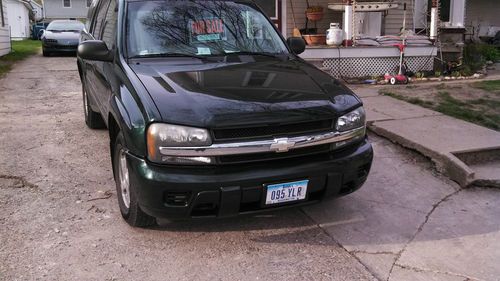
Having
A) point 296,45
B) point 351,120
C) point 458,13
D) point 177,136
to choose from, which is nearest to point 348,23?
point 458,13

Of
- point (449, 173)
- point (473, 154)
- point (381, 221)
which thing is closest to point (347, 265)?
point (381, 221)

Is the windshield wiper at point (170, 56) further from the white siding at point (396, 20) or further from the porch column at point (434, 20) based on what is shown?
the white siding at point (396, 20)

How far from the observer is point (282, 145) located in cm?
327

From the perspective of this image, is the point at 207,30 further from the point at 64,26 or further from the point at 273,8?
the point at 64,26

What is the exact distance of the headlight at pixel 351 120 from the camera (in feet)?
11.6

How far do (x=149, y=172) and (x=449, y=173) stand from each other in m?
3.16

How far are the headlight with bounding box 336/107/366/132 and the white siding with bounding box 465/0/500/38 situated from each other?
19.2m

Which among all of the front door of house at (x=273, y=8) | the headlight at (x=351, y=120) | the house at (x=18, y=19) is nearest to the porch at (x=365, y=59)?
the front door of house at (x=273, y=8)

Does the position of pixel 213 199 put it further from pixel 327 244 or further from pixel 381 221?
pixel 381 221

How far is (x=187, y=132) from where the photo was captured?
314 centimetres

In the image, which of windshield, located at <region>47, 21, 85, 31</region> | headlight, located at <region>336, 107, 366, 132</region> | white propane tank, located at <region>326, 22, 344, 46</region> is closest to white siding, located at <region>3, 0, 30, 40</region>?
windshield, located at <region>47, 21, 85, 31</region>

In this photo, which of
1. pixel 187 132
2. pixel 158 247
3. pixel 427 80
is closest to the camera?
pixel 187 132

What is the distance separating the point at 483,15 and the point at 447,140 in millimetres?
18086

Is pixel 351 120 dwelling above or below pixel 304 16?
below
